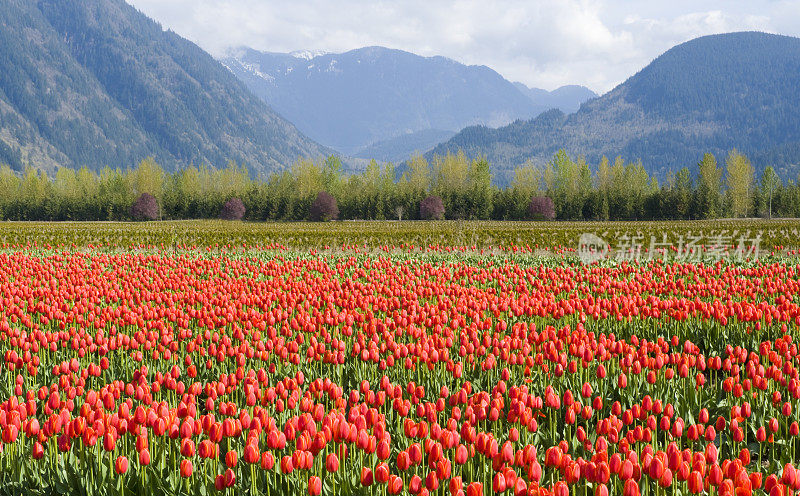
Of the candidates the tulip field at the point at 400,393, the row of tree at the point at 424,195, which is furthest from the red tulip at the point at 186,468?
the row of tree at the point at 424,195

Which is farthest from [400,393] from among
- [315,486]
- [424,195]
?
[424,195]

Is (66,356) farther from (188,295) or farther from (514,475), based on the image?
→ (514,475)

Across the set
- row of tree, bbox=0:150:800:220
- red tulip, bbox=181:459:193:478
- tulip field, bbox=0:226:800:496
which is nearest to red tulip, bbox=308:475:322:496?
tulip field, bbox=0:226:800:496

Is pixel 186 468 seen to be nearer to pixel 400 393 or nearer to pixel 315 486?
pixel 315 486

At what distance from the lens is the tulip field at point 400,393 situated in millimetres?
3666

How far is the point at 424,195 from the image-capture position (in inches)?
2995

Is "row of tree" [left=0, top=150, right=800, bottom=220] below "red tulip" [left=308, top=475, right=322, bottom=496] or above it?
above

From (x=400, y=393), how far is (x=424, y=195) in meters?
71.7

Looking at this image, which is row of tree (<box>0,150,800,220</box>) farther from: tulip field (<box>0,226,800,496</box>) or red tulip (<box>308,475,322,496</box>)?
red tulip (<box>308,475,322,496</box>)

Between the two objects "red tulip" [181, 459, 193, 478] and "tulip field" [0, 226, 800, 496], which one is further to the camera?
"tulip field" [0, 226, 800, 496]

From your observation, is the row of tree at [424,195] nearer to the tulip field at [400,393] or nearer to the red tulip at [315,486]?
the tulip field at [400,393]

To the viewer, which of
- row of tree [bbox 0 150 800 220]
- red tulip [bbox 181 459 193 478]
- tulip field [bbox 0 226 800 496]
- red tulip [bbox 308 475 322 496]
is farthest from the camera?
row of tree [bbox 0 150 800 220]

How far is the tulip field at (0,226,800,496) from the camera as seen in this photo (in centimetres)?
367

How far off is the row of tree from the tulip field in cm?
6221
